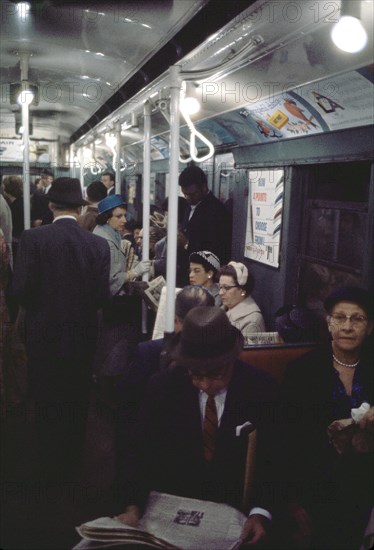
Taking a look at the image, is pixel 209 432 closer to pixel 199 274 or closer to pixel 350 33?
pixel 350 33

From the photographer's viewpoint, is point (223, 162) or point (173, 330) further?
point (223, 162)

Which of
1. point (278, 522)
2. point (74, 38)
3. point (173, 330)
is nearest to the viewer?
point (278, 522)

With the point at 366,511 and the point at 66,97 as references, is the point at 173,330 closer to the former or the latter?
the point at 366,511

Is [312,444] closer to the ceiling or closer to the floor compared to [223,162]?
Answer: closer to the floor

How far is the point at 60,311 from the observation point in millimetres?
3863

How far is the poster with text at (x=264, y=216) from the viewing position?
5.90 m

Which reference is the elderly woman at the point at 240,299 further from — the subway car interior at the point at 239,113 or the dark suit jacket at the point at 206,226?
the dark suit jacket at the point at 206,226

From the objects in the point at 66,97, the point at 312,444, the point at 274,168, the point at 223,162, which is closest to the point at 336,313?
the point at 312,444

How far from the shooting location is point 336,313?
302cm

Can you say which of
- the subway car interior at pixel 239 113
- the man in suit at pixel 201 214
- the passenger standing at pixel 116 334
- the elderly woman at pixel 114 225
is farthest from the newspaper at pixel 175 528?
the man in suit at pixel 201 214

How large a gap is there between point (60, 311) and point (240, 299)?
4.75 feet

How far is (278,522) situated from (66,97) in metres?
7.59

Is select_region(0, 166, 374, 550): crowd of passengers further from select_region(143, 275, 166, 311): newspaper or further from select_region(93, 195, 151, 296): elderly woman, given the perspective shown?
select_region(93, 195, 151, 296): elderly woman

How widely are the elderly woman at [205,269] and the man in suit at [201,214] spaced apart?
1.24 m
